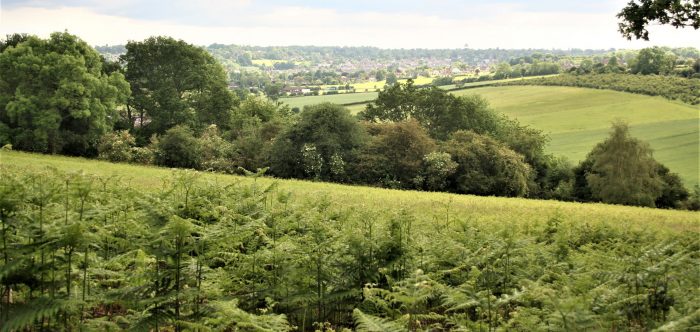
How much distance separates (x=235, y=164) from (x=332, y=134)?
9706mm

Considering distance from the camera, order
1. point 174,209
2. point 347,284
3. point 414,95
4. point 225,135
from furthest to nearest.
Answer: point 414,95 < point 225,135 < point 347,284 < point 174,209

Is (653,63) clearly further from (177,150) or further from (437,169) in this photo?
(177,150)

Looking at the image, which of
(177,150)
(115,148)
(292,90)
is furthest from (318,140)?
(292,90)

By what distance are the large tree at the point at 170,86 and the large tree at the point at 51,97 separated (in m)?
11.5

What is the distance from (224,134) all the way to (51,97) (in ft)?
59.7

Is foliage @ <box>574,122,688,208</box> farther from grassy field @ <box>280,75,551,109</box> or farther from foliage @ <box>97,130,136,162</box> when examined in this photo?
grassy field @ <box>280,75,551,109</box>

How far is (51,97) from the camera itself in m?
49.5

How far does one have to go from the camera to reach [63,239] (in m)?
6.00

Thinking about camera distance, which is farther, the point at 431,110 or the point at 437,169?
the point at 431,110

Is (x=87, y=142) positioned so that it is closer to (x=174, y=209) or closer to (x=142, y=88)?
(x=142, y=88)

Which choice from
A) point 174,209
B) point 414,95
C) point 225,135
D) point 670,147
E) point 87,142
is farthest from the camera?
point 670,147

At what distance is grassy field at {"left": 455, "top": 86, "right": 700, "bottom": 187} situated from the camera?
90.1 m

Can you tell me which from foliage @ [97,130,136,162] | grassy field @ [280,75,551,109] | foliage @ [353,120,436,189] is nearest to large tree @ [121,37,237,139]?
foliage @ [97,130,136,162]

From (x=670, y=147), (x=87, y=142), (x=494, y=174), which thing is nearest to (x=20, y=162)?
(x=87, y=142)
